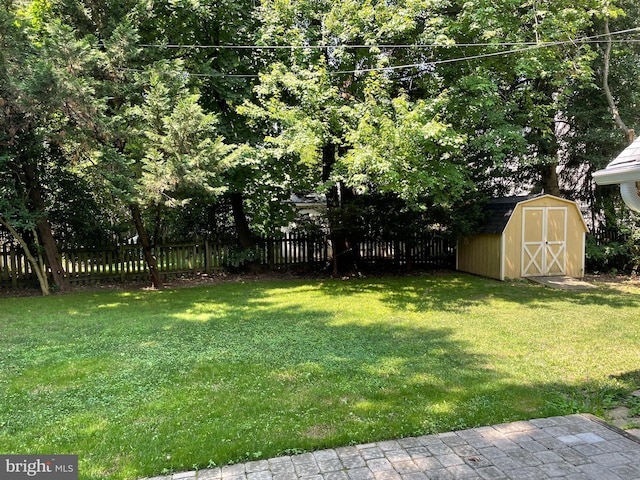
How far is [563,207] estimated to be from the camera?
38.0 feet

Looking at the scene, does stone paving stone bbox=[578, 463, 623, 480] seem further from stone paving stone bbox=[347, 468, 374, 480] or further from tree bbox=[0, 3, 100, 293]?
tree bbox=[0, 3, 100, 293]

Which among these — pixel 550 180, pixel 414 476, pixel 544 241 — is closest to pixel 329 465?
pixel 414 476

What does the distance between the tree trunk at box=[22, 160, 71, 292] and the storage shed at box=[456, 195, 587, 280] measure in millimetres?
11294

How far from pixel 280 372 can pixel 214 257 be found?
27.4 feet

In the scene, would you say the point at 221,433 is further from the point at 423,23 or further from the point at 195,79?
the point at 423,23

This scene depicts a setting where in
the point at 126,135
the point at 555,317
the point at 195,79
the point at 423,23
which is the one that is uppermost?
the point at 423,23

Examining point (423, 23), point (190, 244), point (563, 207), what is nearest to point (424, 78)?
point (423, 23)

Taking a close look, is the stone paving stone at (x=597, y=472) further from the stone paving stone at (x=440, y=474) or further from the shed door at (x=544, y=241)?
the shed door at (x=544, y=241)

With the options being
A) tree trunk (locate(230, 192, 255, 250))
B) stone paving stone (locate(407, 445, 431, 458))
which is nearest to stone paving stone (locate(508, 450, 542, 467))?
stone paving stone (locate(407, 445, 431, 458))

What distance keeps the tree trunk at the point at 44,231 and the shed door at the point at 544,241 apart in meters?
12.2

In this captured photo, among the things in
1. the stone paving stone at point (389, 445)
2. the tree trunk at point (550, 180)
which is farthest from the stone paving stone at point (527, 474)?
Result: the tree trunk at point (550, 180)

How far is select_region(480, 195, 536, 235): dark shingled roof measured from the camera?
36.7 feet

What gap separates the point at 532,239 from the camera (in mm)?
11375

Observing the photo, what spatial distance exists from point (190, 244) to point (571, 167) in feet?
41.9
